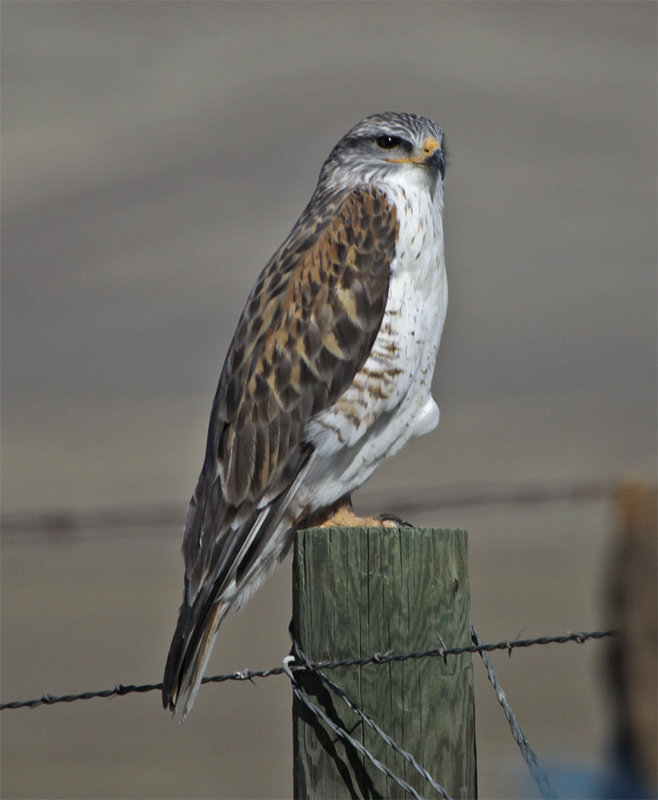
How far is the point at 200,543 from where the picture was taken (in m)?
4.21

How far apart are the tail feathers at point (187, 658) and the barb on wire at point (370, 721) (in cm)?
56

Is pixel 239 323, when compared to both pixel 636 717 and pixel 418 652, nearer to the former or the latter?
pixel 418 652

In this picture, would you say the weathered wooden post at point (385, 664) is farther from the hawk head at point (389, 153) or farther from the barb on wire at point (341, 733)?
the hawk head at point (389, 153)

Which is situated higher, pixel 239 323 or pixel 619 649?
pixel 239 323

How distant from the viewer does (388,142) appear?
16.4ft

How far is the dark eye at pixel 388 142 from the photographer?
16.3ft

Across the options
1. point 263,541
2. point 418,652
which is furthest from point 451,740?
point 263,541

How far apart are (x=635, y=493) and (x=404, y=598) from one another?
2.37ft

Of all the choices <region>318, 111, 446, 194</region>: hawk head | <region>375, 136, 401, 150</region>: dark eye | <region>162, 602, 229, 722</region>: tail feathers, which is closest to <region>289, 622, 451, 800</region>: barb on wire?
<region>162, 602, 229, 722</region>: tail feathers

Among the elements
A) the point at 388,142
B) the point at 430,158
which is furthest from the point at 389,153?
A: the point at 430,158

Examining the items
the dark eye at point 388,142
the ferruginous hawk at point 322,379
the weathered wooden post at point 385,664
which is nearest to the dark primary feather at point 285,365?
the ferruginous hawk at point 322,379

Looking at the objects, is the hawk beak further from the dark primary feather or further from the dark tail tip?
the dark tail tip

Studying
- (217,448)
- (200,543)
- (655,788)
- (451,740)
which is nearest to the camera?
(655,788)

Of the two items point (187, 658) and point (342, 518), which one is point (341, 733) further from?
point (342, 518)
